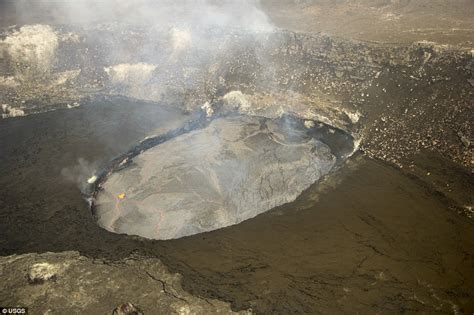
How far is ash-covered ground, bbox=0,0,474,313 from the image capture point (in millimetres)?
9078

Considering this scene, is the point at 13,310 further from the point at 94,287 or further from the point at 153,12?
the point at 153,12

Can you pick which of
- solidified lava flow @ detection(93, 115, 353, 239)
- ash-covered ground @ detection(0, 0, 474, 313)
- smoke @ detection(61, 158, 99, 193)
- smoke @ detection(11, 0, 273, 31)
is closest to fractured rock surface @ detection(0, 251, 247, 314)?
ash-covered ground @ detection(0, 0, 474, 313)

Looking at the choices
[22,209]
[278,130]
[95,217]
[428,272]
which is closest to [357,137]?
[278,130]

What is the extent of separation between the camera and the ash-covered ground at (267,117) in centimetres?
908

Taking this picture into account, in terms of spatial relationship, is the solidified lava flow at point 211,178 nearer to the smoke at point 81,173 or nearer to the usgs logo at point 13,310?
the smoke at point 81,173

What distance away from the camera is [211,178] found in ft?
39.5

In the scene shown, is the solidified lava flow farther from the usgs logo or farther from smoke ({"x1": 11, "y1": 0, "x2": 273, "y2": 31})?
smoke ({"x1": 11, "y1": 0, "x2": 273, "y2": 31})

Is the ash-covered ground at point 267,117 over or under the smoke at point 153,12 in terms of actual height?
under

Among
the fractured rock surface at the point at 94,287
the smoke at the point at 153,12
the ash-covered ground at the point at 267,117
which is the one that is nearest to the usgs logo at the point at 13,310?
the fractured rock surface at the point at 94,287

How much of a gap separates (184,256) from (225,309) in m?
2.13

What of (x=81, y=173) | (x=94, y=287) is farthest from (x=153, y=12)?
(x=94, y=287)

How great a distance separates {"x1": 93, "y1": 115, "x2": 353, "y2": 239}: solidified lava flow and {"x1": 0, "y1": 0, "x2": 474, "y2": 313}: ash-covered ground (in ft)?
1.43

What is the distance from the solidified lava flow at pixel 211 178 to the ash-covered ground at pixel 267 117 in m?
0.43

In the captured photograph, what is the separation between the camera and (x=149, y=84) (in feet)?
61.2
